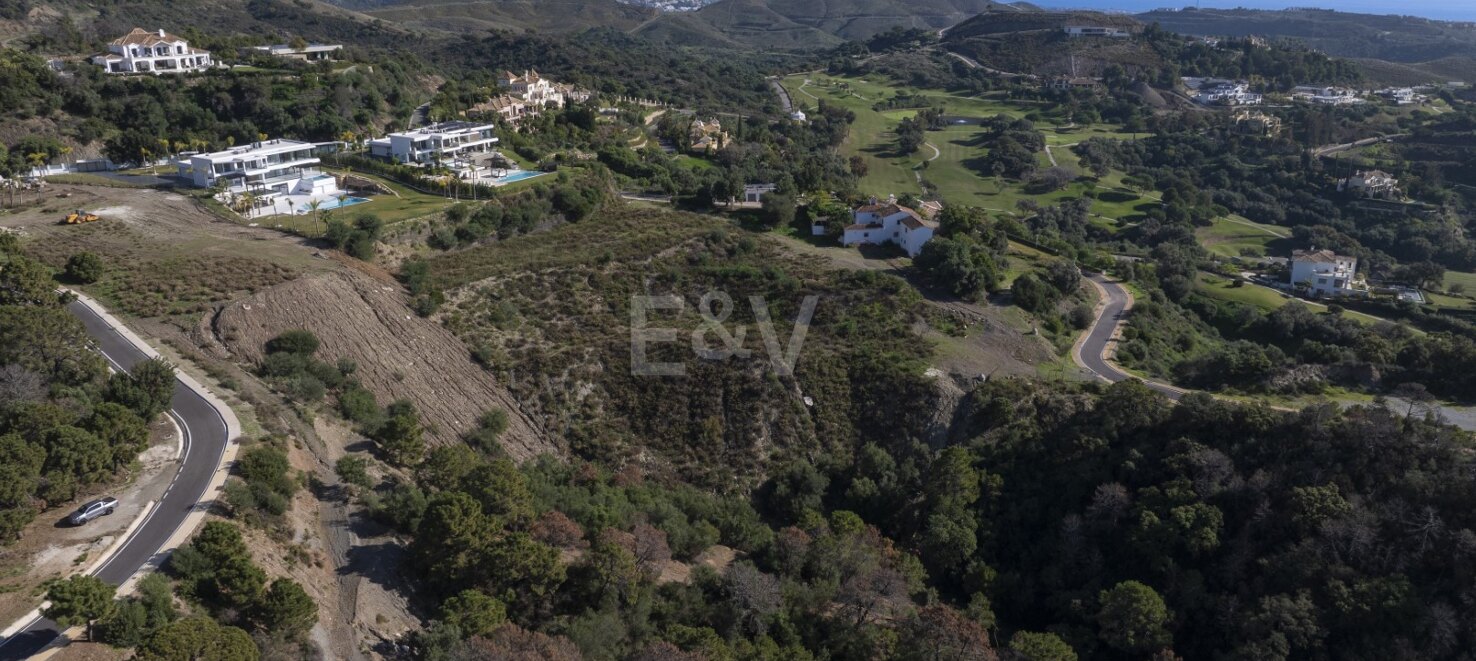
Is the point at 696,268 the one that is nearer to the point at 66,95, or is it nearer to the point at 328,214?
the point at 328,214

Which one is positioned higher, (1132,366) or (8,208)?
(8,208)

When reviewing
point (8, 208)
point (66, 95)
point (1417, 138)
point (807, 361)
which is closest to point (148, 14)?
point (66, 95)

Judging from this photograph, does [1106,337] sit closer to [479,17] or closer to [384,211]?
[384,211]

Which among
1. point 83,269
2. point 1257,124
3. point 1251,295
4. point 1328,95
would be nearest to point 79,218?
point 83,269

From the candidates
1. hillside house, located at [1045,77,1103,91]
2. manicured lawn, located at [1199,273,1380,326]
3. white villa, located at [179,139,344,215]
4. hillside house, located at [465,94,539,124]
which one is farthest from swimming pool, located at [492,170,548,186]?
hillside house, located at [1045,77,1103,91]

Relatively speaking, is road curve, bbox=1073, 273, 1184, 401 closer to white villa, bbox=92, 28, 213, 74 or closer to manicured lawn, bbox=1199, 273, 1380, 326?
manicured lawn, bbox=1199, 273, 1380, 326

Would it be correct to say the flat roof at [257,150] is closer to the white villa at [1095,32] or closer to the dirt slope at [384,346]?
the dirt slope at [384,346]
